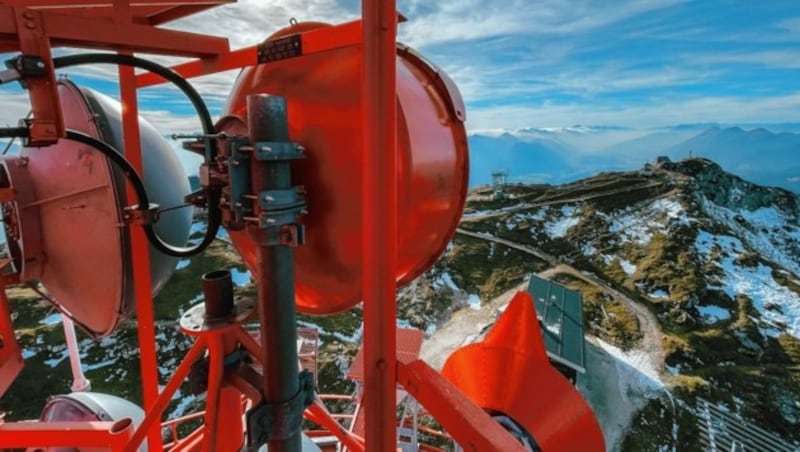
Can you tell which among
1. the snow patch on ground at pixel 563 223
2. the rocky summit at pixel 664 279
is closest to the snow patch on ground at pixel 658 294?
the rocky summit at pixel 664 279

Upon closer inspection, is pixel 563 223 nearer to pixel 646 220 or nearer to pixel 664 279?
pixel 646 220

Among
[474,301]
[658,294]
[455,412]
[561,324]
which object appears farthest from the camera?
[658,294]

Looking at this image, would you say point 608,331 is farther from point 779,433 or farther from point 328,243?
point 328,243

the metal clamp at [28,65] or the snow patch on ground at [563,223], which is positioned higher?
the metal clamp at [28,65]

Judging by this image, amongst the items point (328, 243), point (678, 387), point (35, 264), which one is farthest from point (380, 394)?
point (678, 387)

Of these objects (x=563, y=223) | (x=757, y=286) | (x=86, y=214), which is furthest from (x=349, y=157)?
(x=563, y=223)

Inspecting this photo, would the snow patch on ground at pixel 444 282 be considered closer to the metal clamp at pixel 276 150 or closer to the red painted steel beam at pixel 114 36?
the red painted steel beam at pixel 114 36

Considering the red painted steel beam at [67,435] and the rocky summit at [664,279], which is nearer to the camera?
the red painted steel beam at [67,435]
